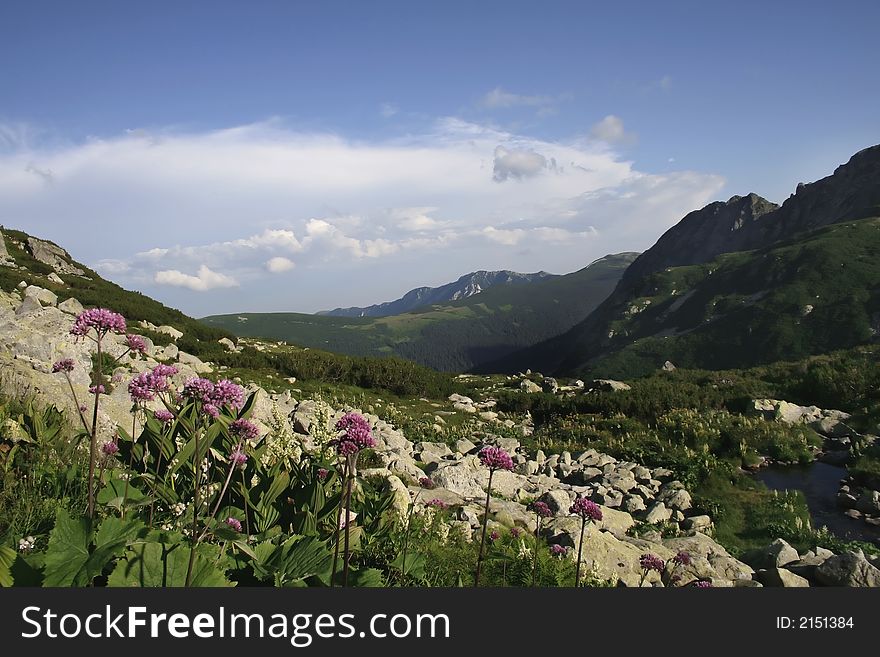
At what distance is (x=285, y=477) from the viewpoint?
4.51 meters

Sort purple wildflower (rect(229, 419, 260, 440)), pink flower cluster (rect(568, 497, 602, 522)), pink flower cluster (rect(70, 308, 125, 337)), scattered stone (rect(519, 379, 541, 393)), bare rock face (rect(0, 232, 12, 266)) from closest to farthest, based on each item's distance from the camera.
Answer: purple wildflower (rect(229, 419, 260, 440))
pink flower cluster (rect(70, 308, 125, 337))
pink flower cluster (rect(568, 497, 602, 522))
bare rock face (rect(0, 232, 12, 266))
scattered stone (rect(519, 379, 541, 393))

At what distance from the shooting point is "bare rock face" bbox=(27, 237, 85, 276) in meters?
45.8

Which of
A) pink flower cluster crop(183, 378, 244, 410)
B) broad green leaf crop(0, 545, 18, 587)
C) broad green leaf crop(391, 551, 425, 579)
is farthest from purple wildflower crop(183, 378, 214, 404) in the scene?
broad green leaf crop(391, 551, 425, 579)

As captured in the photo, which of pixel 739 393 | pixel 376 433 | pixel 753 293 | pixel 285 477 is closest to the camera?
pixel 285 477

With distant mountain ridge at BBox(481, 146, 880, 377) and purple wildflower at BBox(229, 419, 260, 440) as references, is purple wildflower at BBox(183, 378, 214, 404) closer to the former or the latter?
purple wildflower at BBox(229, 419, 260, 440)

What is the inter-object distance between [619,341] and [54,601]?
144 m

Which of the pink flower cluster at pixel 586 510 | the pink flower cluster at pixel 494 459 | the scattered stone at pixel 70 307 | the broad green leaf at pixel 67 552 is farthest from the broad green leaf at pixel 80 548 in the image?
the scattered stone at pixel 70 307

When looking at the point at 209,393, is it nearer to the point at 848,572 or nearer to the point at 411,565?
the point at 411,565

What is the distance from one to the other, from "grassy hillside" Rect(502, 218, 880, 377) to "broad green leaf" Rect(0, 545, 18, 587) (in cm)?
9469

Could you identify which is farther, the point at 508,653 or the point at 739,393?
the point at 739,393

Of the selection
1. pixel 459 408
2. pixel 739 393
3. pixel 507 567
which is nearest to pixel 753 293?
pixel 739 393

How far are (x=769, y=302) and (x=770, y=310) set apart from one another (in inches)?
124

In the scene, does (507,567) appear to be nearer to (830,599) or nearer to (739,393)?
(830,599)

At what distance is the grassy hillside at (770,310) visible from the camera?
266 feet
